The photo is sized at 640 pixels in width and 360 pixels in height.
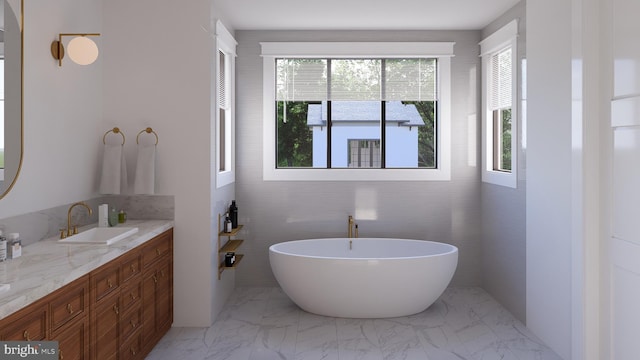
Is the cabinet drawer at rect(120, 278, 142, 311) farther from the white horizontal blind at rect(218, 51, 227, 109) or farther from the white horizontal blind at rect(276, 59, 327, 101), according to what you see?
the white horizontal blind at rect(276, 59, 327, 101)

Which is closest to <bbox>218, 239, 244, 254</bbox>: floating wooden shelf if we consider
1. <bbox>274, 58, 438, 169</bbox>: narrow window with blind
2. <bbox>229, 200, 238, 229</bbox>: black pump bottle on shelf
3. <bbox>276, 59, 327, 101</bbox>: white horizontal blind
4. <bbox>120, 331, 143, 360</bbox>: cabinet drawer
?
<bbox>229, 200, 238, 229</bbox>: black pump bottle on shelf

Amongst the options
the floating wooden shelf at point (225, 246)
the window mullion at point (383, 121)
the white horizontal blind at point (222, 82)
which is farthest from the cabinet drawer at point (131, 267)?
the window mullion at point (383, 121)

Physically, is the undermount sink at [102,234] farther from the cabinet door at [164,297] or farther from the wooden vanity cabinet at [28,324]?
the wooden vanity cabinet at [28,324]

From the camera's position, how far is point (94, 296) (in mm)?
2715

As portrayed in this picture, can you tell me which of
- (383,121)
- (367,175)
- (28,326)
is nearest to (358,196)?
(367,175)

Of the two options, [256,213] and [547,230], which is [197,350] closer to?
[256,213]

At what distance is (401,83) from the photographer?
5594 millimetres

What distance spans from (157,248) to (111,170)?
2.32 ft

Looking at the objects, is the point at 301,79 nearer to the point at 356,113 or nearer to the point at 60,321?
the point at 356,113

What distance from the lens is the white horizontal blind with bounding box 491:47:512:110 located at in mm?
4852

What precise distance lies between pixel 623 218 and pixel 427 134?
2920 millimetres

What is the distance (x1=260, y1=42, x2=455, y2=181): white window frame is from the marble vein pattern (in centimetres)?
138

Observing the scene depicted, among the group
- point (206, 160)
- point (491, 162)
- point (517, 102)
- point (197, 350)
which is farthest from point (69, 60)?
point (491, 162)

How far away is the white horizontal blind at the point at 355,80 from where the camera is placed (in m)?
5.58
